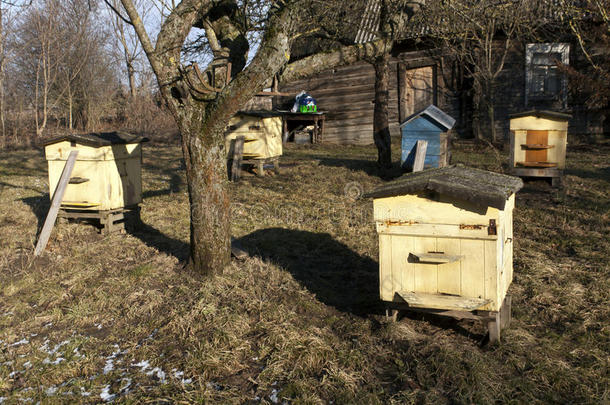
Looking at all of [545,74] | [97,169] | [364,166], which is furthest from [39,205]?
[545,74]

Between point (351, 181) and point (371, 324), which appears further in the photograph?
point (351, 181)

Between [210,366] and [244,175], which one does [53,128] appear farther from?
[210,366]

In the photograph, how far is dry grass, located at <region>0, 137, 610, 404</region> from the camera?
396 cm

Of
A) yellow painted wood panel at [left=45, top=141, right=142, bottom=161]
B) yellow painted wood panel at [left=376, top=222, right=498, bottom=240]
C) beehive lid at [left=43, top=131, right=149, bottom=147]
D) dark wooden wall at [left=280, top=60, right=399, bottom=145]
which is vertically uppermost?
dark wooden wall at [left=280, top=60, right=399, bottom=145]

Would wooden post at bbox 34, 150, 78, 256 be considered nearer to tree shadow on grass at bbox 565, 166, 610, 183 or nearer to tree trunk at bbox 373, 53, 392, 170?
tree trunk at bbox 373, 53, 392, 170

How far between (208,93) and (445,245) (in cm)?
303

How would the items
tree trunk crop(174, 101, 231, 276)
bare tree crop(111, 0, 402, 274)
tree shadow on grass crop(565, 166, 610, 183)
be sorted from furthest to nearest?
1. tree shadow on grass crop(565, 166, 610, 183)
2. tree trunk crop(174, 101, 231, 276)
3. bare tree crop(111, 0, 402, 274)

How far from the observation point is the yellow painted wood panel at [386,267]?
15.4 ft

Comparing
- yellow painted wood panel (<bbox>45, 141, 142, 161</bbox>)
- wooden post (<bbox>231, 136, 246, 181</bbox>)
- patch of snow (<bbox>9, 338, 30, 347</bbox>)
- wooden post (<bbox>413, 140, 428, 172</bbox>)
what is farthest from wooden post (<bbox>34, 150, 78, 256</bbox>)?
wooden post (<bbox>413, 140, 428, 172</bbox>)

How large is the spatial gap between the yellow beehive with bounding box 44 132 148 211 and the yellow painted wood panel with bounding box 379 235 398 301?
450 centimetres

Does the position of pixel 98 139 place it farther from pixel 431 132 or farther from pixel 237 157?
pixel 431 132

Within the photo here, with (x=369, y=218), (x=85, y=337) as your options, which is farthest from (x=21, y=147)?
(x=85, y=337)

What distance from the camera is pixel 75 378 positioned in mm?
4207

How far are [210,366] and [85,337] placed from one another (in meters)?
1.40
